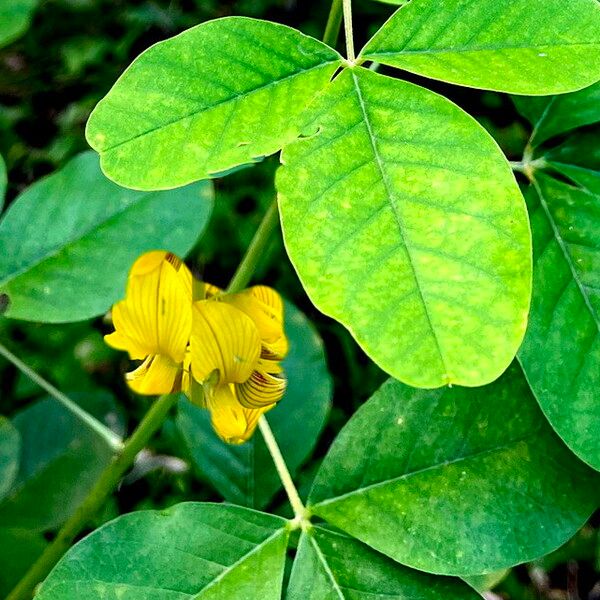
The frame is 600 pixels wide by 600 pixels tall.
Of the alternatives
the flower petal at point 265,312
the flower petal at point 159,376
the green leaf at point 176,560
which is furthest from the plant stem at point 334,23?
the green leaf at point 176,560

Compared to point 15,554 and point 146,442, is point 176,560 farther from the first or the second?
point 15,554

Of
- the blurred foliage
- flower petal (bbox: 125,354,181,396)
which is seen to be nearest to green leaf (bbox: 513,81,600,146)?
flower petal (bbox: 125,354,181,396)

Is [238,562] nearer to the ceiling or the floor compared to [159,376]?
nearer to the floor

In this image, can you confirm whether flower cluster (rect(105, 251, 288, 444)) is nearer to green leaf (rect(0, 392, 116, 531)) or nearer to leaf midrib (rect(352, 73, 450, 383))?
leaf midrib (rect(352, 73, 450, 383))

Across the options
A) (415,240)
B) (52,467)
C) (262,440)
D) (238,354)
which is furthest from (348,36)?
(52,467)

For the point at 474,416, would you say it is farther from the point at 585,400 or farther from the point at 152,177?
the point at 152,177

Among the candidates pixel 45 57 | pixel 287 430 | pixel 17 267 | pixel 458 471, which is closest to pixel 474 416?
pixel 458 471
